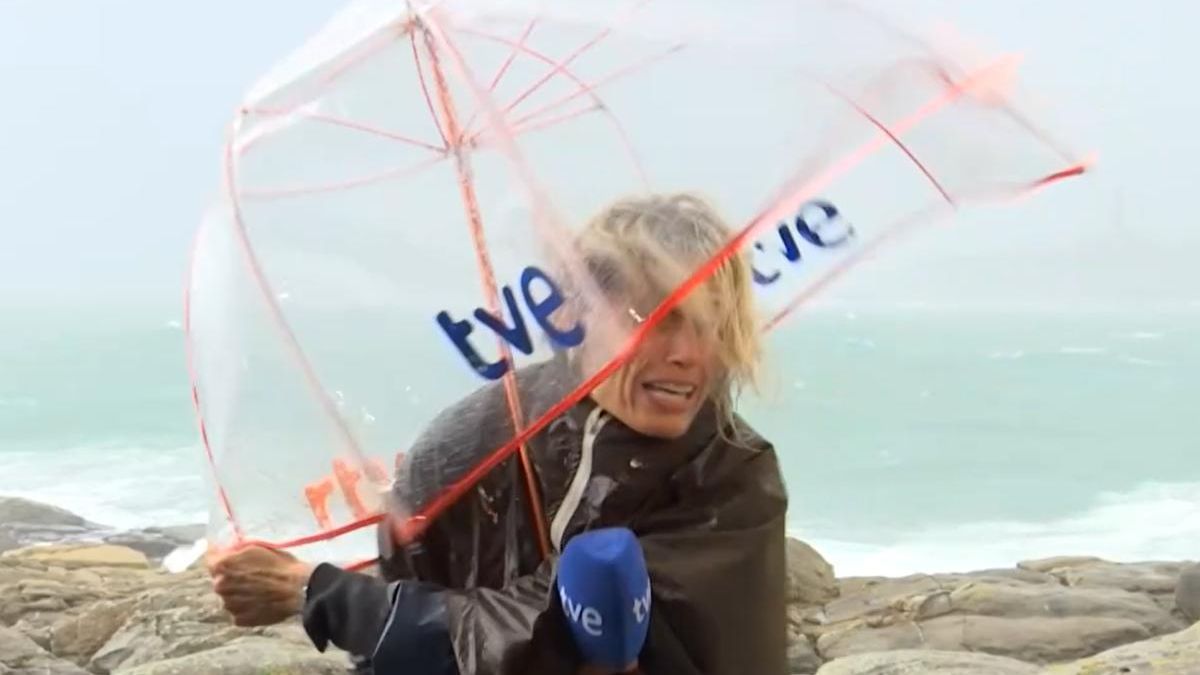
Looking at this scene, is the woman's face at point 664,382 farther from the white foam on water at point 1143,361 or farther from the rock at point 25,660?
the white foam on water at point 1143,361

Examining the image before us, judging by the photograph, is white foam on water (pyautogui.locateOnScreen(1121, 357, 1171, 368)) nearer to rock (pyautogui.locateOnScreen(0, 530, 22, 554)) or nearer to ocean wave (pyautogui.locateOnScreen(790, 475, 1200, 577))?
ocean wave (pyautogui.locateOnScreen(790, 475, 1200, 577))

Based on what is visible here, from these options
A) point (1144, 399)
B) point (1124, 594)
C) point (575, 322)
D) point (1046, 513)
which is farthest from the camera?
point (1144, 399)

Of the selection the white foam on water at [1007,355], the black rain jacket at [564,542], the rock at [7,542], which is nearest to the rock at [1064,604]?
the black rain jacket at [564,542]

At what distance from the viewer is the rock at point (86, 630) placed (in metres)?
3.53

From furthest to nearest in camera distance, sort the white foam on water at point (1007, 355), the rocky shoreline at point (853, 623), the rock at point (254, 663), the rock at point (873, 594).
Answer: the white foam on water at point (1007, 355) < the rock at point (873, 594) < the rocky shoreline at point (853, 623) < the rock at point (254, 663)

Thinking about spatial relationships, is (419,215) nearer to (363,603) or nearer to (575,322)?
(575,322)

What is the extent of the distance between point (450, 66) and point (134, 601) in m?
3.28

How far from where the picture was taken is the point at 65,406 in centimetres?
949

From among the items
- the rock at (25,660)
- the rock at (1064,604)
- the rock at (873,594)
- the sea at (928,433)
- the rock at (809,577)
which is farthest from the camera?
the sea at (928,433)

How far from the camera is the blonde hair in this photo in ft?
2.57

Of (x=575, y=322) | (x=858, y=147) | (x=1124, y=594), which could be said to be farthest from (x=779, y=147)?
(x=1124, y=594)

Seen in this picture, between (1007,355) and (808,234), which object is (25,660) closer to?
(808,234)

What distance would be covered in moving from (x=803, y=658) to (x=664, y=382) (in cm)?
275

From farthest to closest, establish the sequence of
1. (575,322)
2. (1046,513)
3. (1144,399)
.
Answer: (1144,399) → (1046,513) → (575,322)
